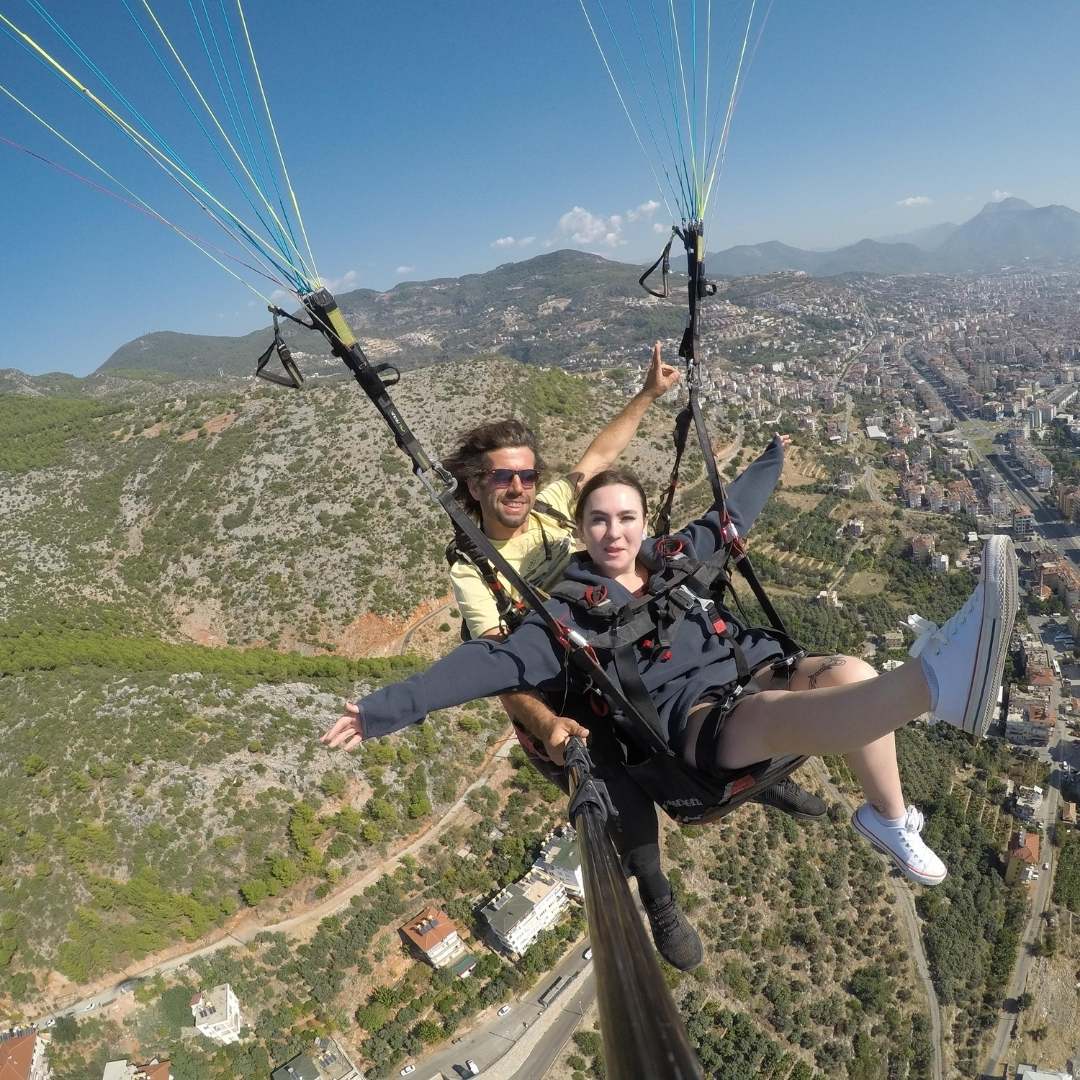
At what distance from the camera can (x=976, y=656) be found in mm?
2006

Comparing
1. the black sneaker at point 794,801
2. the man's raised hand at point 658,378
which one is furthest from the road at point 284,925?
the man's raised hand at point 658,378

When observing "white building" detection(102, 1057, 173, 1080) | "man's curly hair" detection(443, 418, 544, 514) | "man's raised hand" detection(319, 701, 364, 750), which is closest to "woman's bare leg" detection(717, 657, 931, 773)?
"man's raised hand" detection(319, 701, 364, 750)

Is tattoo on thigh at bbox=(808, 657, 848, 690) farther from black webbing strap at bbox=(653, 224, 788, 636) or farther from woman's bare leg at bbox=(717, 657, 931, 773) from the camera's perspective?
black webbing strap at bbox=(653, 224, 788, 636)

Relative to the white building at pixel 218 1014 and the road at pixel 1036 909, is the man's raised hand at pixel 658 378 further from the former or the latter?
the road at pixel 1036 909

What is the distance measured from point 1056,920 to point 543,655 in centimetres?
2656

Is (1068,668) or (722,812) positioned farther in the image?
(1068,668)

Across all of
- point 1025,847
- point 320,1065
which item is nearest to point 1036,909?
point 1025,847

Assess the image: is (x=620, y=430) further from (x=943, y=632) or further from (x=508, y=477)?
(x=943, y=632)

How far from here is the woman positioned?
6.79ft

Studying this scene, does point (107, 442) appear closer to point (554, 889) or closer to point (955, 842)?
point (554, 889)

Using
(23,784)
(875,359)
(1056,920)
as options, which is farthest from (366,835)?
(875,359)

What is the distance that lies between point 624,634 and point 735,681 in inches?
22.1

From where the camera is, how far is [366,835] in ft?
50.6

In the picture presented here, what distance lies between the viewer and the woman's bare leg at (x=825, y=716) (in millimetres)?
2127
